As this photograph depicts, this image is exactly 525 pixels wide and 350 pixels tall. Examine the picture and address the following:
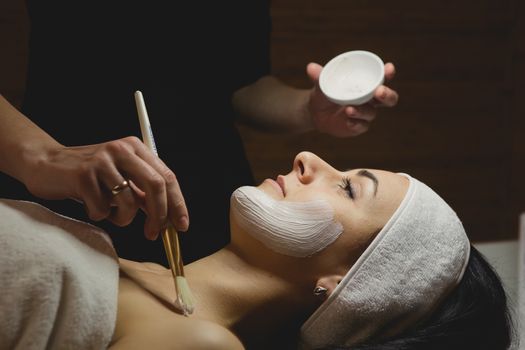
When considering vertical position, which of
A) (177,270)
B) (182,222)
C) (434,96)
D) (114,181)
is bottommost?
(434,96)

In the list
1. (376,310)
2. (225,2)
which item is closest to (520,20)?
(225,2)

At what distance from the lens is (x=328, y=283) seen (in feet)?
4.68

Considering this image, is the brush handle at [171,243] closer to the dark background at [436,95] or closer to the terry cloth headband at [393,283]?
the terry cloth headband at [393,283]

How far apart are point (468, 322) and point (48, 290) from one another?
86 cm

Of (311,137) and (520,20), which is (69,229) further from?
(520,20)

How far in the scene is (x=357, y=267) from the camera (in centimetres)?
142

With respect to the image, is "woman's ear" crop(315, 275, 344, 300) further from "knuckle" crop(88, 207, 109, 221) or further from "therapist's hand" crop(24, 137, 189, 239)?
"knuckle" crop(88, 207, 109, 221)

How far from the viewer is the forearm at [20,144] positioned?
3.98ft

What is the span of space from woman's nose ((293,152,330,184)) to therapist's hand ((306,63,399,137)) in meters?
0.30

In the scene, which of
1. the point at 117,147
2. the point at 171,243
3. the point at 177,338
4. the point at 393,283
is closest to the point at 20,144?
the point at 117,147

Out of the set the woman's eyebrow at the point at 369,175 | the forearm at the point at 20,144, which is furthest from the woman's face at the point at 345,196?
the forearm at the point at 20,144

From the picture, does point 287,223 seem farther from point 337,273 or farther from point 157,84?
point 157,84

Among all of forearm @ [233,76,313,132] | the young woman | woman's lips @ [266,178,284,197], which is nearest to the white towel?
the young woman

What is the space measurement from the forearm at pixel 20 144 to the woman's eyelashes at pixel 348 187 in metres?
0.60
